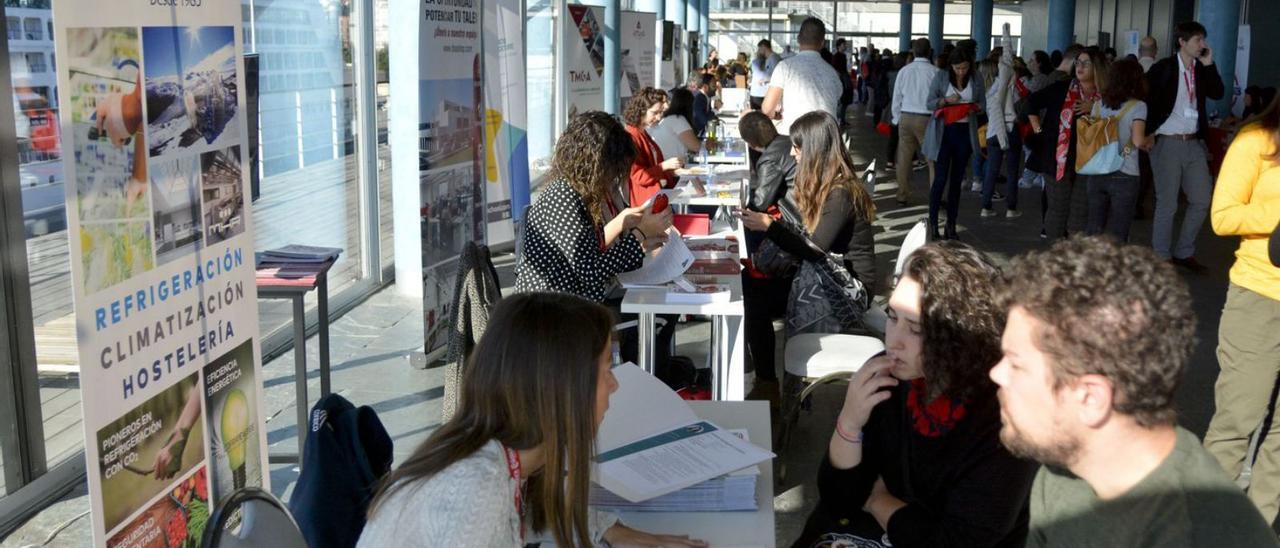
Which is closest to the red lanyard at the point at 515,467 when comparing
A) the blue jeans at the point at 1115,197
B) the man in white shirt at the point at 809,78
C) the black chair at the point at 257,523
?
the black chair at the point at 257,523

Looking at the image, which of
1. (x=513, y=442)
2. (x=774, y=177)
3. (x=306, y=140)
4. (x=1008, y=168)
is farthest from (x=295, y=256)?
(x=1008, y=168)

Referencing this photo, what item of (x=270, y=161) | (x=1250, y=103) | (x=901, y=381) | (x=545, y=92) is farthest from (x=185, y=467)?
(x=1250, y=103)

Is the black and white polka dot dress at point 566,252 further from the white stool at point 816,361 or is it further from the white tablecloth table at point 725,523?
the white tablecloth table at point 725,523

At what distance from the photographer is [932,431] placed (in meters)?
2.22

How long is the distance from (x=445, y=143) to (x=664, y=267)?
166cm

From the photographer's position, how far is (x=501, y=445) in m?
1.78

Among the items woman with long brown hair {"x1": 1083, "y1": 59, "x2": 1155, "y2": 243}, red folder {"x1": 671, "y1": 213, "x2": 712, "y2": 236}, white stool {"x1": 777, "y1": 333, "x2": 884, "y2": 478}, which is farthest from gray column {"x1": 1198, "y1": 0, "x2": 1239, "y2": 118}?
white stool {"x1": 777, "y1": 333, "x2": 884, "y2": 478}

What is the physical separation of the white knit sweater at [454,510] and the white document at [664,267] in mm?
2365

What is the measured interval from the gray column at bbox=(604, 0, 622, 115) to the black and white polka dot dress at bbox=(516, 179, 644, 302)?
6.24 m

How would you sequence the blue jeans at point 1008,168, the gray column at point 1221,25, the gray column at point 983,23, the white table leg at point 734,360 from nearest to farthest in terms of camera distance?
the white table leg at point 734,360
the blue jeans at point 1008,168
the gray column at point 1221,25
the gray column at point 983,23

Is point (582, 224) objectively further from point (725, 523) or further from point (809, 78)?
point (809, 78)

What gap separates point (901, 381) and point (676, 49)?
48.6ft

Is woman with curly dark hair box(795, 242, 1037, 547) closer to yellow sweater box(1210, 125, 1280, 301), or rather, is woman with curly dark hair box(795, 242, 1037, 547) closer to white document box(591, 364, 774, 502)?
white document box(591, 364, 774, 502)

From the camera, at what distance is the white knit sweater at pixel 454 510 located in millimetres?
1662
